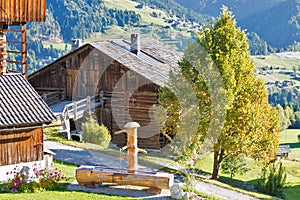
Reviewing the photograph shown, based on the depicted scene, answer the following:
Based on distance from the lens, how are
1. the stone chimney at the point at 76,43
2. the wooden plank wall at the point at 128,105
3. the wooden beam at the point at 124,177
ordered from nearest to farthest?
the wooden beam at the point at 124,177, the wooden plank wall at the point at 128,105, the stone chimney at the point at 76,43

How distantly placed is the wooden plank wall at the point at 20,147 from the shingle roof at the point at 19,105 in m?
0.63

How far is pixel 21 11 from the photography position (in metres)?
28.0

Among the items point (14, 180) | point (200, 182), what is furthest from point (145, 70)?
point (14, 180)

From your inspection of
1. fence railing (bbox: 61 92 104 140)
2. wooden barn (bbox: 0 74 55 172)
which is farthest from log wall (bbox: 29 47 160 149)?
wooden barn (bbox: 0 74 55 172)

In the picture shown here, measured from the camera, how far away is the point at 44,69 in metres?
38.2

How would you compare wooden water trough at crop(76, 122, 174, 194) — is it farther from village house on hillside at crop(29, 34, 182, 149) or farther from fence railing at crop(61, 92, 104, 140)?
Answer: village house on hillside at crop(29, 34, 182, 149)

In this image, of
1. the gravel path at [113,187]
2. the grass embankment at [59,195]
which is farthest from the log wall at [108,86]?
the grass embankment at [59,195]

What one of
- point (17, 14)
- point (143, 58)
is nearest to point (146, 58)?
point (143, 58)

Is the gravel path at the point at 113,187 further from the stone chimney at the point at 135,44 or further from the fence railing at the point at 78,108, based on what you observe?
the stone chimney at the point at 135,44

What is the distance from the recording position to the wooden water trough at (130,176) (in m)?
19.3

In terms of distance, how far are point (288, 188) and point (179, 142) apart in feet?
25.3

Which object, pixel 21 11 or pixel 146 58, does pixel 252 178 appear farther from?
pixel 21 11

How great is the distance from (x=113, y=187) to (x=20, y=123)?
4437 millimetres

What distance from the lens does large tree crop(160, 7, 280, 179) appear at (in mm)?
24000
